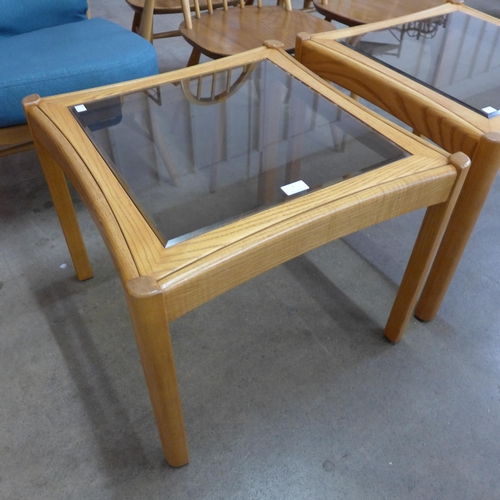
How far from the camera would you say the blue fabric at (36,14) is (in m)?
1.36

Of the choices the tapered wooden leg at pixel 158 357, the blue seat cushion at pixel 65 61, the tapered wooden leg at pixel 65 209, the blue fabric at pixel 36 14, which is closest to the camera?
the tapered wooden leg at pixel 158 357

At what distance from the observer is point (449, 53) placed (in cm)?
116

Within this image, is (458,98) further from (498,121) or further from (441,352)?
(441,352)

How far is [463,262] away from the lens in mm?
1251

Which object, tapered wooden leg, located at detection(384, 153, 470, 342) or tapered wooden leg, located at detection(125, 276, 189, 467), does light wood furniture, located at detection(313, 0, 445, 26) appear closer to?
tapered wooden leg, located at detection(384, 153, 470, 342)

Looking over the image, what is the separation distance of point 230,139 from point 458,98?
0.46m

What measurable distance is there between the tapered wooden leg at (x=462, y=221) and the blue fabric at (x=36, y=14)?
1.26 meters

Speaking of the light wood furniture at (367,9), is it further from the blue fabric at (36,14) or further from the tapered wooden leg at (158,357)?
the tapered wooden leg at (158,357)

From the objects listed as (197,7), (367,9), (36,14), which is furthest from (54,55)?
(367,9)

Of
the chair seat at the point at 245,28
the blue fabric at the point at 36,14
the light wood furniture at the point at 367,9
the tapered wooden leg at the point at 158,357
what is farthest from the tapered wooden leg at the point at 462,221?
the blue fabric at the point at 36,14

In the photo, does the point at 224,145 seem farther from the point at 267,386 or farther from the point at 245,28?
the point at 245,28

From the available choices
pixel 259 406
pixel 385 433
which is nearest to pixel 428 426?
pixel 385 433

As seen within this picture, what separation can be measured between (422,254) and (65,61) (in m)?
0.92

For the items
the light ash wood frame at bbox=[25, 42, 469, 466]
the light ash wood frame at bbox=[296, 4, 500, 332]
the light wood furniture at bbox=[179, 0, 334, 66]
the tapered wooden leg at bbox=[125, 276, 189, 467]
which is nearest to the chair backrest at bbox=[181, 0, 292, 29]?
the light wood furniture at bbox=[179, 0, 334, 66]
